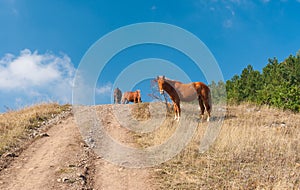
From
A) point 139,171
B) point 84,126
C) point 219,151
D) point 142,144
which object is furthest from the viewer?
point 84,126

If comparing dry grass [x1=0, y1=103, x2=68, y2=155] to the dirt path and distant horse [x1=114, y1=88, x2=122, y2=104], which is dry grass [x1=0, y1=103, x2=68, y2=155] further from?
distant horse [x1=114, y1=88, x2=122, y2=104]

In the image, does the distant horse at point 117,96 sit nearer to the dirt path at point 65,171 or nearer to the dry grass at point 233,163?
the dry grass at point 233,163

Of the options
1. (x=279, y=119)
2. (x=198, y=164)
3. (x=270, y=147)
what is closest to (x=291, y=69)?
(x=279, y=119)

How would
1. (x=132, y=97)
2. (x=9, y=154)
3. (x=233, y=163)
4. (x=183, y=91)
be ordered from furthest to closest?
(x=132, y=97) < (x=183, y=91) < (x=9, y=154) < (x=233, y=163)

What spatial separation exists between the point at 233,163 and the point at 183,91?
20.6 ft

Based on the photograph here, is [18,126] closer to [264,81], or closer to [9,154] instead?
[9,154]

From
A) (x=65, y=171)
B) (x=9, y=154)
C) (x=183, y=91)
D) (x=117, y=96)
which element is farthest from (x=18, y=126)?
(x=117, y=96)

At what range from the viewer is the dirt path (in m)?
6.84

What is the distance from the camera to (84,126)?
12836 millimetres

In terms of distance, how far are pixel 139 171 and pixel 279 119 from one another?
1157cm

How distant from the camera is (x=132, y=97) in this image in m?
20.5

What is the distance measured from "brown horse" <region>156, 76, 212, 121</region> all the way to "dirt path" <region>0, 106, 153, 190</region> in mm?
4948

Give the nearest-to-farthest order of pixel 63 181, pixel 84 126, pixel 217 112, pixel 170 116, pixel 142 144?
pixel 63 181
pixel 142 144
pixel 84 126
pixel 170 116
pixel 217 112

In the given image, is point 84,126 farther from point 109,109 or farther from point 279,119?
point 279,119
